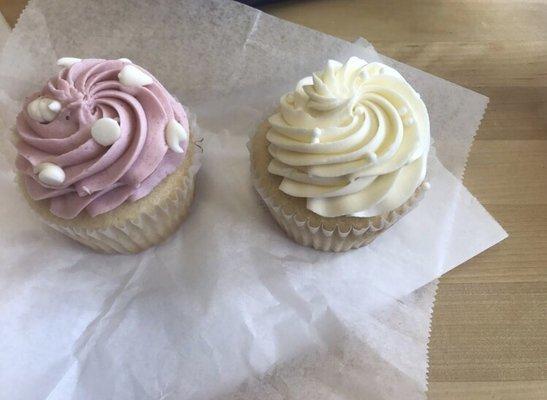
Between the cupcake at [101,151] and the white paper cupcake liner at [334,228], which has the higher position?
the cupcake at [101,151]

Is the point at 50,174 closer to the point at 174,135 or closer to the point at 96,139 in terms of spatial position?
the point at 96,139

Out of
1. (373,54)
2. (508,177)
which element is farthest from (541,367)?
(373,54)

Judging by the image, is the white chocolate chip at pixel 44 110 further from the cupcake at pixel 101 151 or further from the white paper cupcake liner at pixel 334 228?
the white paper cupcake liner at pixel 334 228

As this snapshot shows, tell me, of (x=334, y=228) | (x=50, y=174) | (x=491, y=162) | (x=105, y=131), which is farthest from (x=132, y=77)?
(x=491, y=162)

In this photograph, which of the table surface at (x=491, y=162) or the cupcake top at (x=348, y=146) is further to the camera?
the table surface at (x=491, y=162)

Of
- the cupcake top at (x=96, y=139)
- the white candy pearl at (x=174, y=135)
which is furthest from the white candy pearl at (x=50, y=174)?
the white candy pearl at (x=174, y=135)

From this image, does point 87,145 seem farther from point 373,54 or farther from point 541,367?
point 541,367
